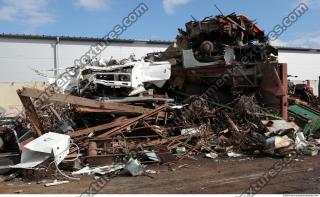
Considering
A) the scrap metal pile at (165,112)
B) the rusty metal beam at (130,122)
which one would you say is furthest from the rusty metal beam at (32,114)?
the rusty metal beam at (130,122)

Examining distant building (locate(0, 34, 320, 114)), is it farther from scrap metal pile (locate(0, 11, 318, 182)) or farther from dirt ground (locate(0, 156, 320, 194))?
dirt ground (locate(0, 156, 320, 194))

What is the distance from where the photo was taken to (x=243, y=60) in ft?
41.4

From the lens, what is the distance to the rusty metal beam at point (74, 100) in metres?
9.27

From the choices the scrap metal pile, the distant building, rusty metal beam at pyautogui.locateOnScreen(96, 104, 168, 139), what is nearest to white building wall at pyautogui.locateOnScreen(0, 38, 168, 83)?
the distant building

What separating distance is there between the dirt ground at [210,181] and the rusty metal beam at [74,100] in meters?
A: 1.97

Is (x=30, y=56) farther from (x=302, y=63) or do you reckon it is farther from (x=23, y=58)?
(x=302, y=63)

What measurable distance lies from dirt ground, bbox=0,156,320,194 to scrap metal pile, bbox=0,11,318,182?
0.52m

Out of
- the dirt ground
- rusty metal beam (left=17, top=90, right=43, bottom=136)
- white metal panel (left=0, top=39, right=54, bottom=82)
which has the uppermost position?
white metal panel (left=0, top=39, right=54, bottom=82)

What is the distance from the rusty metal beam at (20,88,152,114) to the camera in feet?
30.4

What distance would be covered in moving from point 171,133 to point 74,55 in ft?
55.5

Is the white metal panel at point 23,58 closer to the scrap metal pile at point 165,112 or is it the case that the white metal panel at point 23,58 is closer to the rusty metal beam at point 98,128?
the scrap metal pile at point 165,112

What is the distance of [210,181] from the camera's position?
7.54m

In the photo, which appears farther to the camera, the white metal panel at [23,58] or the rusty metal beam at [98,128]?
the white metal panel at [23,58]

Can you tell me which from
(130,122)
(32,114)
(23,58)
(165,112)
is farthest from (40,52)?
(130,122)
